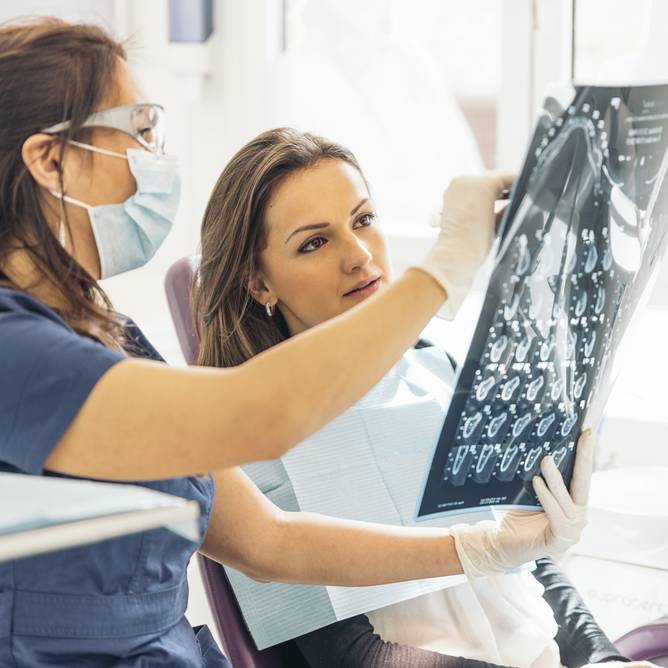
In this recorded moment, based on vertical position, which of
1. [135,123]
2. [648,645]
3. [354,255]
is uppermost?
[135,123]

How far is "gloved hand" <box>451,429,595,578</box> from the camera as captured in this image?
1353 mm

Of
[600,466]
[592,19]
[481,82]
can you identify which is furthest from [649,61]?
[600,466]

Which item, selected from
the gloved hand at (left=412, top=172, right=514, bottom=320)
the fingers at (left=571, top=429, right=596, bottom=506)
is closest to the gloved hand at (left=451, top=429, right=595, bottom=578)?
the fingers at (left=571, top=429, right=596, bottom=506)

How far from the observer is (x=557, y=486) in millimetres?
1349

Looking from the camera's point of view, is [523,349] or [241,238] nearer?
[523,349]

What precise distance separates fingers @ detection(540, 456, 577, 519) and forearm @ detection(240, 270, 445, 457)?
408 mm

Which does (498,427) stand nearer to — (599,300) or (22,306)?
(599,300)

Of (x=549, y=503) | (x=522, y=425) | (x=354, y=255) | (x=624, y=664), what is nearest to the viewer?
(x=522, y=425)

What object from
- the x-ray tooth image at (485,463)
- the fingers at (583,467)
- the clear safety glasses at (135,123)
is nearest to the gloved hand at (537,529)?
the fingers at (583,467)

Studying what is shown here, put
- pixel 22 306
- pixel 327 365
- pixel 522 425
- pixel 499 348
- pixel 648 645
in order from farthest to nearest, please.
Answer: pixel 648 645 → pixel 522 425 → pixel 499 348 → pixel 22 306 → pixel 327 365

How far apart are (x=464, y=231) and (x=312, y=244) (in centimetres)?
58

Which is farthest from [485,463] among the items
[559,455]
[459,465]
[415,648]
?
[415,648]

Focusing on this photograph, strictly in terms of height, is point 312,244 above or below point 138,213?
below

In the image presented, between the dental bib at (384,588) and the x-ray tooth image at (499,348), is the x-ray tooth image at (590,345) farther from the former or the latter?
the dental bib at (384,588)
